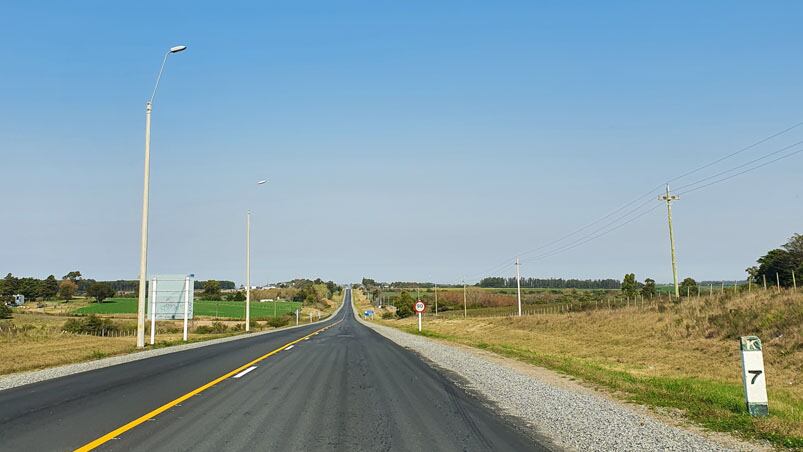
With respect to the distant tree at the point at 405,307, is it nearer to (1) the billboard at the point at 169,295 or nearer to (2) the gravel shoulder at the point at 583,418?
(1) the billboard at the point at 169,295

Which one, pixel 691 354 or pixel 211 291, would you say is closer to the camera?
pixel 691 354

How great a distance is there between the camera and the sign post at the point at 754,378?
902cm

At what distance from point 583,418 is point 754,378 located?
291cm

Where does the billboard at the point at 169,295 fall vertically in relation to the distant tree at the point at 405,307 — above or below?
above

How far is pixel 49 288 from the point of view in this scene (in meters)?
166

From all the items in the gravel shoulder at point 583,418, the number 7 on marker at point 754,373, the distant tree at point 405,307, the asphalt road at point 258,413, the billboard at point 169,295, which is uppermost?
the billboard at point 169,295

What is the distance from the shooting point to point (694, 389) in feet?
42.7

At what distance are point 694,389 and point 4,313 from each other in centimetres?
9088

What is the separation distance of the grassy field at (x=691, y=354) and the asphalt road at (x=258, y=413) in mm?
3730

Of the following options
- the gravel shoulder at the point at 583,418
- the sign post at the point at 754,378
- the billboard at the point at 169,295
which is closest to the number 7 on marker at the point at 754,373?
the sign post at the point at 754,378

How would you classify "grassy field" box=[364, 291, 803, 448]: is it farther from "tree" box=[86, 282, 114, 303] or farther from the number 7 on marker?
"tree" box=[86, 282, 114, 303]

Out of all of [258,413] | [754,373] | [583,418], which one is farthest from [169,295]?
[754,373]

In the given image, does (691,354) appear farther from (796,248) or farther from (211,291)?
(211,291)

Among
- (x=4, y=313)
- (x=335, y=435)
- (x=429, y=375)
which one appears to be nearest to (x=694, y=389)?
(x=429, y=375)
